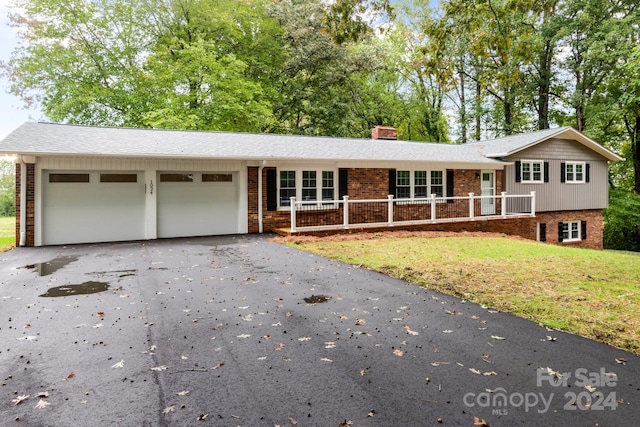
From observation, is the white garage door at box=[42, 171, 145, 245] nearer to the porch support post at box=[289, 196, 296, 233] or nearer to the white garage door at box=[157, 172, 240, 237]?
the white garage door at box=[157, 172, 240, 237]

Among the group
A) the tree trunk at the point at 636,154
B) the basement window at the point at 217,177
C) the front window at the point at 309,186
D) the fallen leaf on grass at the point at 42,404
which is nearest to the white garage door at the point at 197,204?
the basement window at the point at 217,177

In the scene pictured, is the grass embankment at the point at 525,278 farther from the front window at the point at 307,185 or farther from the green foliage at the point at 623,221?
the green foliage at the point at 623,221

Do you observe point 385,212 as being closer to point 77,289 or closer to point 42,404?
point 77,289

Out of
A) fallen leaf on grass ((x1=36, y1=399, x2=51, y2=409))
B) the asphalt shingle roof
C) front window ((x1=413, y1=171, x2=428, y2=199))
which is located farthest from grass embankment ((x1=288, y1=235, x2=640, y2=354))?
fallen leaf on grass ((x1=36, y1=399, x2=51, y2=409))

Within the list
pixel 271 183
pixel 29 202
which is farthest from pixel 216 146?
pixel 29 202

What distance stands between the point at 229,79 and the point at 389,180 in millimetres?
12021

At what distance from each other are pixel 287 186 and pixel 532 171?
11824 millimetres

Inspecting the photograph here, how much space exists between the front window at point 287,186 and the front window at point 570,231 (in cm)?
1386

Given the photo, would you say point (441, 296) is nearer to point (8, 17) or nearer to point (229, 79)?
point (229, 79)

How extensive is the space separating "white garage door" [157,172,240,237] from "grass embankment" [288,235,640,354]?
3.55 metres

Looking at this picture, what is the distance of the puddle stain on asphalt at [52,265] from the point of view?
7.30 metres

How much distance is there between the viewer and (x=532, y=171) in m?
17.9

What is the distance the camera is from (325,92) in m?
25.5

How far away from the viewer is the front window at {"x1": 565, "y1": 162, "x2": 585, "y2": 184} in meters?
18.8
